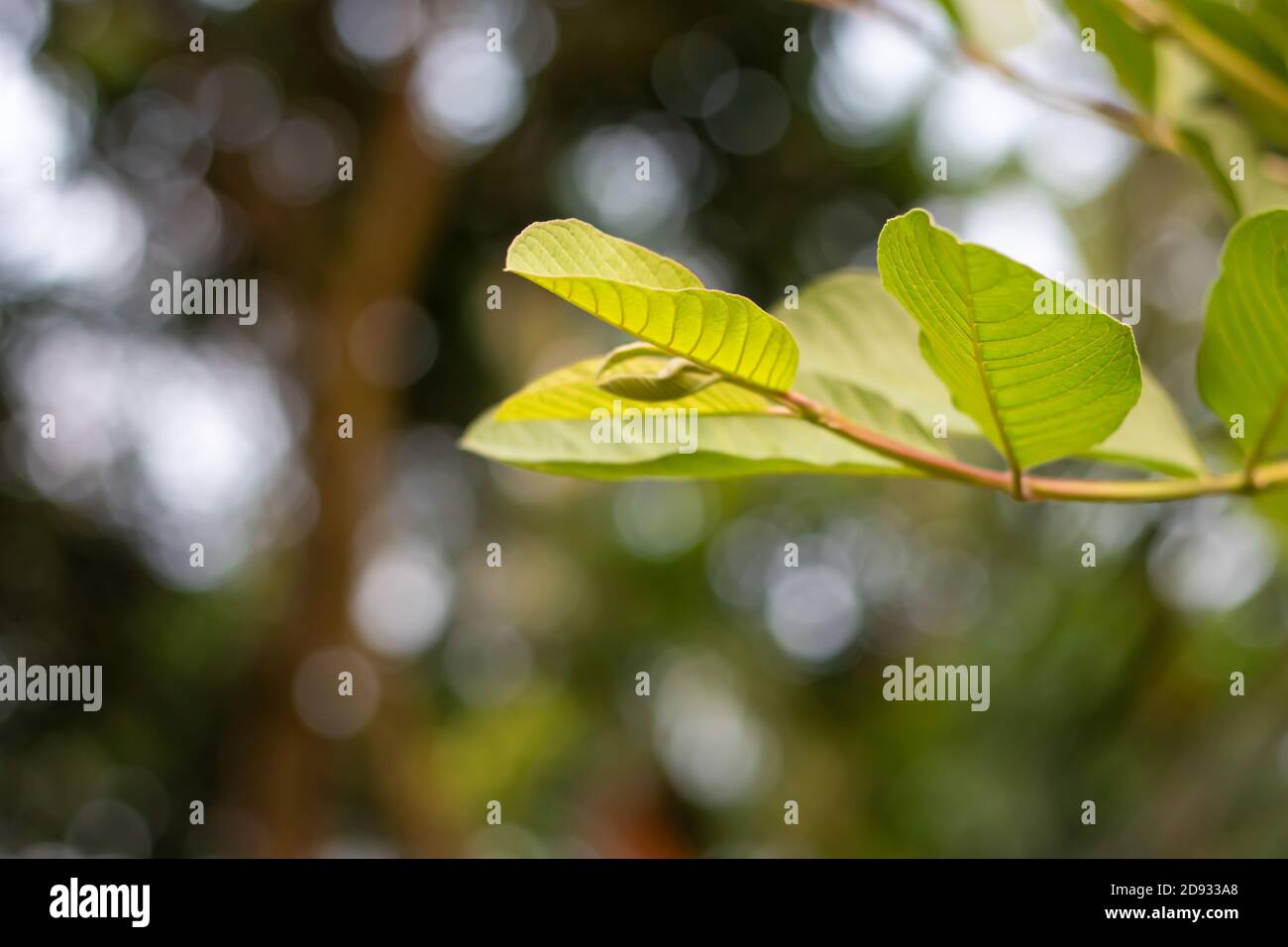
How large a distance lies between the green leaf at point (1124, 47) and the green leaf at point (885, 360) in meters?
0.20

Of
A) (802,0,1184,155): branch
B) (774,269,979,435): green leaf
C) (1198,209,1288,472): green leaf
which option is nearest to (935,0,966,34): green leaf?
(802,0,1184,155): branch

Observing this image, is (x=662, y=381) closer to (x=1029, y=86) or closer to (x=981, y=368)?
(x=981, y=368)

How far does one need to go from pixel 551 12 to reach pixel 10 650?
1.99m

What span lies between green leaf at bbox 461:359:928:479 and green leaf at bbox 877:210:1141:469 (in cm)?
5

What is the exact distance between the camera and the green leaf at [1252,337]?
42 centimetres

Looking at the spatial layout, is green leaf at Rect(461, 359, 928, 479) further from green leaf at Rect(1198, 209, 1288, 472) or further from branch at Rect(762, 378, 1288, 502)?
green leaf at Rect(1198, 209, 1288, 472)

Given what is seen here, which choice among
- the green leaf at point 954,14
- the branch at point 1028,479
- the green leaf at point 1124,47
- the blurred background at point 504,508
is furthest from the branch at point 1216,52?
the blurred background at point 504,508

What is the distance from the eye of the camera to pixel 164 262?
2623 mm

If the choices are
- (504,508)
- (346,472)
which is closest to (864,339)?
(346,472)

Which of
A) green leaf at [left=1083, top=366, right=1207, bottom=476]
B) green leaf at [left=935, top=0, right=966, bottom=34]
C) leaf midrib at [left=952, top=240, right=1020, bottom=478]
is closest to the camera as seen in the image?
leaf midrib at [left=952, top=240, right=1020, bottom=478]

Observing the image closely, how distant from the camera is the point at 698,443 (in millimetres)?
491

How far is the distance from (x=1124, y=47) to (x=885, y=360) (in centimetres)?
27

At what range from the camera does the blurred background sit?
2.32 meters

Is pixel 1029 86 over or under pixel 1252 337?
over
